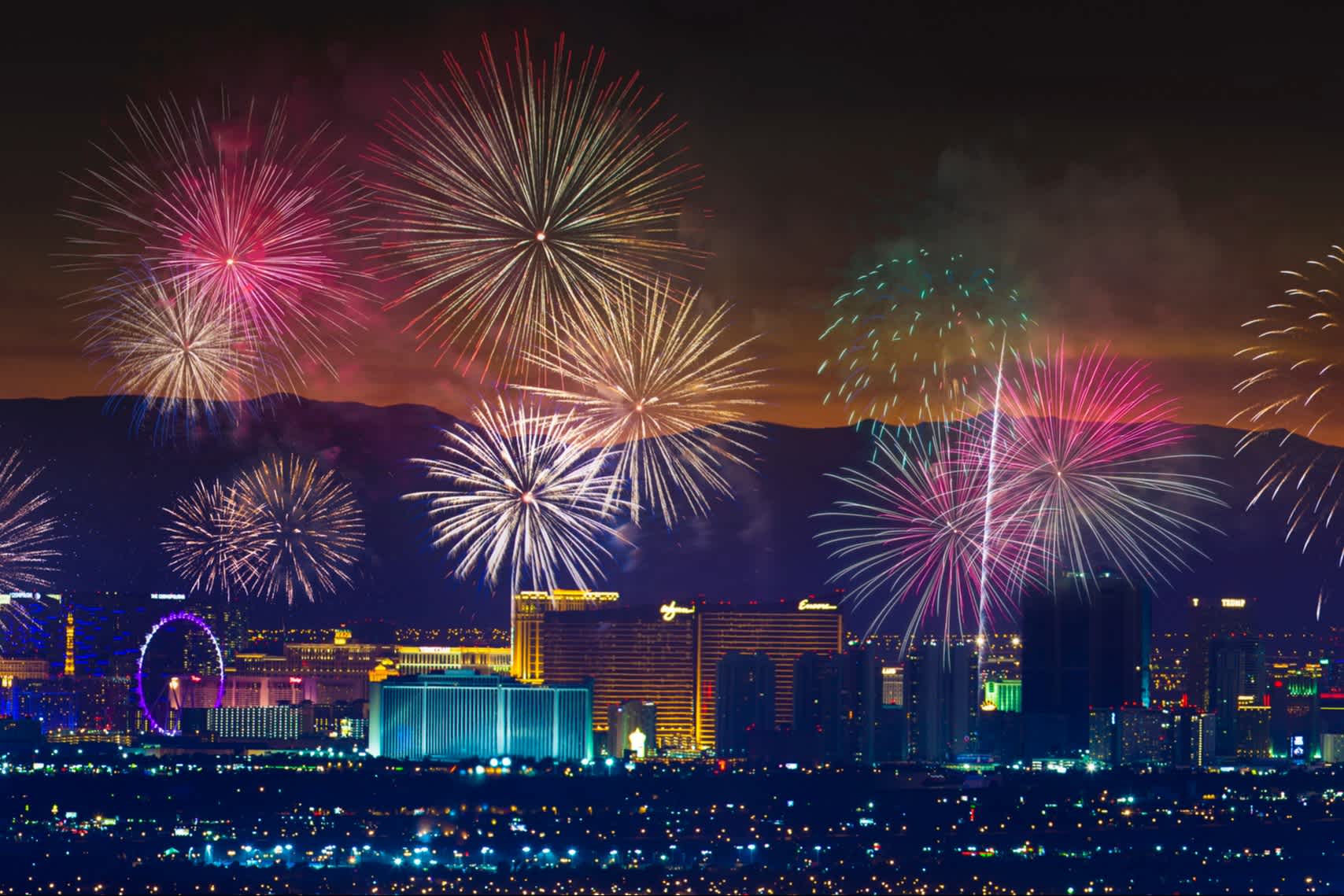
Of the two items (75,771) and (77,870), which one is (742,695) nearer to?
(75,771)

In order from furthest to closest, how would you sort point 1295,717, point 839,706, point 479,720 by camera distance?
point 1295,717
point 839,706
point 479,720

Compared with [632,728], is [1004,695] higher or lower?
higher

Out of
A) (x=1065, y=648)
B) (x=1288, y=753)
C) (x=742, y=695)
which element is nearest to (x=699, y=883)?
(x=742, y=695)

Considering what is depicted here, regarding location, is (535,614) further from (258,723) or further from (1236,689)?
(1236,689)

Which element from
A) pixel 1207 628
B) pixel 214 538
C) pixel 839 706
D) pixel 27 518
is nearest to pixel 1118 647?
pixel 1207 628

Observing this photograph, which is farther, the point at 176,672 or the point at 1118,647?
the point at 176,672

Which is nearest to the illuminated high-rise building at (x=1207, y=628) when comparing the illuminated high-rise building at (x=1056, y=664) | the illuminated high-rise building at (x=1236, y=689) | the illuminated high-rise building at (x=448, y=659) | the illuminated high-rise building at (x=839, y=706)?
the illuminated high-rise building at (x=1236, y=689)
